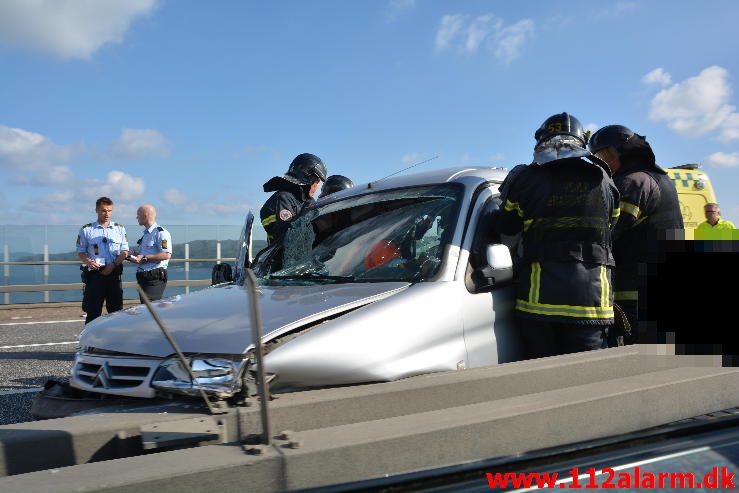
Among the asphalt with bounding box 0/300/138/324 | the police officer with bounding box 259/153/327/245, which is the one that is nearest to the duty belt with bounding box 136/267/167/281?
the police officer with bounding box 259/153/327/245

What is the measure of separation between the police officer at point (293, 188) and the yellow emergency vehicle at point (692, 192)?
418 centimetres

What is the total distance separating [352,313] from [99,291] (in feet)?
18.5

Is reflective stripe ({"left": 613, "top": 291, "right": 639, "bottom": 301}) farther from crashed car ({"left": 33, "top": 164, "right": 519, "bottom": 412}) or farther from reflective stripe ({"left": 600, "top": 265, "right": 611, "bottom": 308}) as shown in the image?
crashed car ({"left": 33, "top": 164, "right": 519, "bottom": 412})

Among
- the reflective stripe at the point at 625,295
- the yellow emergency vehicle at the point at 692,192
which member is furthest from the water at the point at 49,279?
the reflective stripe at the point at 625,295

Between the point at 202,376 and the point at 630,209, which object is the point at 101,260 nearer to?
the point at 202,376

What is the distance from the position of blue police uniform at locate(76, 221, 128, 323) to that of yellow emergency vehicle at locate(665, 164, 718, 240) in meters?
6.63

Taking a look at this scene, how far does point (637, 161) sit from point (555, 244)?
120 centimetres

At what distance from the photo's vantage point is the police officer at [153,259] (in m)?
7.33

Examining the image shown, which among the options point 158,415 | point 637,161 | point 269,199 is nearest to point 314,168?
point 269,199

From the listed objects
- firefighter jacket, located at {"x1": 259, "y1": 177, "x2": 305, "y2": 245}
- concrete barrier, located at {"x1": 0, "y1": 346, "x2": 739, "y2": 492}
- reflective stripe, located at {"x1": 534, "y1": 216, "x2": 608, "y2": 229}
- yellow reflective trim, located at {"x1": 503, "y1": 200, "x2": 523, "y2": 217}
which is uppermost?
firefighter jacket, located at {"x1": 259, "y1": 177, "x2": 305, "y2": 245}

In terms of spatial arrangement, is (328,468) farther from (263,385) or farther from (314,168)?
(314,168)

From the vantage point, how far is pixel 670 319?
2488mm

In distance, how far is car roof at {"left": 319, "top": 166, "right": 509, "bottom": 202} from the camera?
3.57 m

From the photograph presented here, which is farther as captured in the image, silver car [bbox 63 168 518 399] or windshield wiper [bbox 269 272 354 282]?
windshield wiper [bbox 269 272 354 282]
